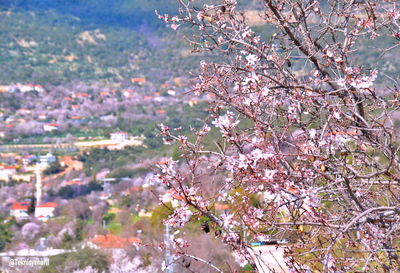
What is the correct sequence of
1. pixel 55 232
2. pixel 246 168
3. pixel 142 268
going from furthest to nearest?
pixel 55 232 → pixel 142 268 → pixel 246 168

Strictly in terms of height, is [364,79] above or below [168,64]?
below

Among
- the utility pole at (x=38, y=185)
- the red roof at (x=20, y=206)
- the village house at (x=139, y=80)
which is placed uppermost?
the village house at (x=139, y=80)

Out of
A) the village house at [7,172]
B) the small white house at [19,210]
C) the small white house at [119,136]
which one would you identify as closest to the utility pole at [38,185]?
the small white house at [19,210]

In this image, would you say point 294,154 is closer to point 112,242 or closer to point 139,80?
point 112,242

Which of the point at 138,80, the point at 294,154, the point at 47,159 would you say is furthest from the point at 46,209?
the point at 138,80

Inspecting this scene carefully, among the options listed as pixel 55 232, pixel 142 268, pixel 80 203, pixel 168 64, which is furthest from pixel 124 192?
pixel 168 64

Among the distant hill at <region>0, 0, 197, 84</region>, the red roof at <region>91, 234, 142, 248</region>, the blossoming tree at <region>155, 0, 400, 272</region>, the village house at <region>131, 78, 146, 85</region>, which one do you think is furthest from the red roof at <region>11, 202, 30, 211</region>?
the village house at <region>131, 78, 146, 85</region>

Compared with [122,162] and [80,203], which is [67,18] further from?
[80,203]

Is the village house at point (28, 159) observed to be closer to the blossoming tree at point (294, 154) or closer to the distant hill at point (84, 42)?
the distant hill at point (84, 42)
